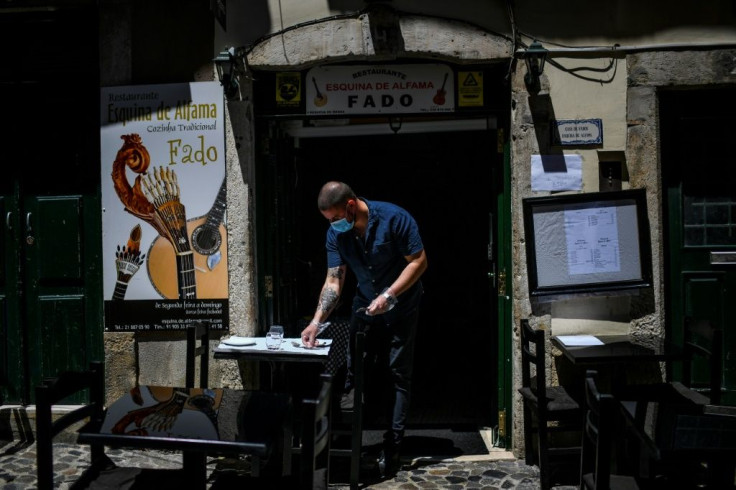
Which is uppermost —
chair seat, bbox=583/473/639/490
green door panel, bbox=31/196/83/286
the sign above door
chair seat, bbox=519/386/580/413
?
the sign above door

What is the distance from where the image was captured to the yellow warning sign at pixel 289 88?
521cm

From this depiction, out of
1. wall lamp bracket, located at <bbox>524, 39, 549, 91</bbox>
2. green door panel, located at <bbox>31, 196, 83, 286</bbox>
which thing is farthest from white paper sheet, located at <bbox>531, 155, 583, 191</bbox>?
green door panel, located at <bbox>31, 196, 83, 286</bbox>

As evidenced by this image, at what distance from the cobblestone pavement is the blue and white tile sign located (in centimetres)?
221

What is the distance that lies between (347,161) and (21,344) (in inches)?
162

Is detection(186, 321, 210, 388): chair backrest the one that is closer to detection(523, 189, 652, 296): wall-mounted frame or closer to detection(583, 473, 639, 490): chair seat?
detection(523, 189, 652, 296): wall-mounted frame

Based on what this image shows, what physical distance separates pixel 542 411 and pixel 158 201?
2987 millimetres

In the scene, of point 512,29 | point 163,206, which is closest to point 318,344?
point 163,206

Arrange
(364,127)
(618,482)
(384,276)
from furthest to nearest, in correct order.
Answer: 1. (364,127)
2. (384,276)
3. (618,482)

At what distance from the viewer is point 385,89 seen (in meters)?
5.18

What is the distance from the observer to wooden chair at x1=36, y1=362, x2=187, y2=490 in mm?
2961

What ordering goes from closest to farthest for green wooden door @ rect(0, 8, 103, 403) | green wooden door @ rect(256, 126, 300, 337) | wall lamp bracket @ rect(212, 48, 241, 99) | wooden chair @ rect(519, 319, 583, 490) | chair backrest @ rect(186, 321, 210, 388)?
wooden chair @ rect(519, 319, 583, 490), chair backrest @ rect(186, 321, 210, 388), wall lamp bracket @ rect(212, 48, 241, 99), green wooden door @ rect(256, 126, 300, 337), green wooden door @ rect(0, 8, 103, 403)

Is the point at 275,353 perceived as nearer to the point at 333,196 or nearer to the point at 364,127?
the point at 333,196

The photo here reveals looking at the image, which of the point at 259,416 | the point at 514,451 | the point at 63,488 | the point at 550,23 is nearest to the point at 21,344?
the point at 63,488

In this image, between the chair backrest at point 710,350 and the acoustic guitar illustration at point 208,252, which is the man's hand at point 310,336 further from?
the chair backrest at point 710,350
